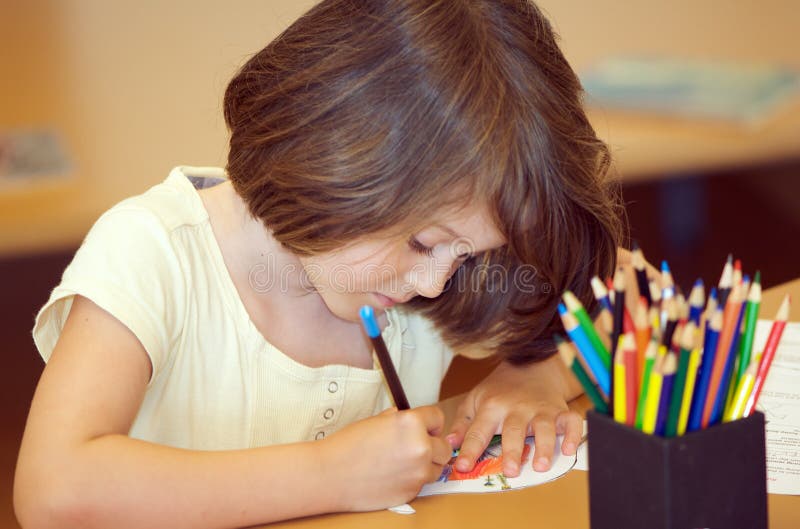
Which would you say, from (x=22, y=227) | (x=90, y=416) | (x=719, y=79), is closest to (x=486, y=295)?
(x=90, y=416)

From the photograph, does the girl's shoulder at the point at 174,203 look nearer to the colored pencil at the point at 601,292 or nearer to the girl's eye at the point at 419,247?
the girl's eye at the point at 419,247

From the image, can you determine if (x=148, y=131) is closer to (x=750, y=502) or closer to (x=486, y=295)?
(x=486, y=295)

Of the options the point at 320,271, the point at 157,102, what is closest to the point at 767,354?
the point at 320,271

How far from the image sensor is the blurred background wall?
1.43 m

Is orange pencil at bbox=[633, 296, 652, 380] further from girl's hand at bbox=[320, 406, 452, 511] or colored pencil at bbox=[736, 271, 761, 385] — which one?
girl's hand at bbox=[320, 406, 452, 511]

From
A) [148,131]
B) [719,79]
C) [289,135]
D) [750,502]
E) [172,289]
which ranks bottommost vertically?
[750,502]

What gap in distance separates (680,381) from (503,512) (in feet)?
0.61

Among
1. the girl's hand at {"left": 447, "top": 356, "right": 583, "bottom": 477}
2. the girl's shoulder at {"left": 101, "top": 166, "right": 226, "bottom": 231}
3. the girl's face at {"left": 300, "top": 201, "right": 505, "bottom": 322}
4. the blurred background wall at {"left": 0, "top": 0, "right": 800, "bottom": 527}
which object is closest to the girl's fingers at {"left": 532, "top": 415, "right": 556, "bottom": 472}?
the girl's hand at {"left": 447, "top": 356, "right": 583, "bottom": 477}

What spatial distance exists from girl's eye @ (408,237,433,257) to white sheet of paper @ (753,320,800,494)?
10.3 inches

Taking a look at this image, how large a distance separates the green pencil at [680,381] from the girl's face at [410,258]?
26 centimetres

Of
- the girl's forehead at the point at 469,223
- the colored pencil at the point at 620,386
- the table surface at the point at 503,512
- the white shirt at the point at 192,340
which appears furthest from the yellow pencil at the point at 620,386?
the white shirt at the point at 192,340

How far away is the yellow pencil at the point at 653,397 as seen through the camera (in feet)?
1.60

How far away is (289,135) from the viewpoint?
28.8 inches

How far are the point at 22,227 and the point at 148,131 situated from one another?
0.24m
